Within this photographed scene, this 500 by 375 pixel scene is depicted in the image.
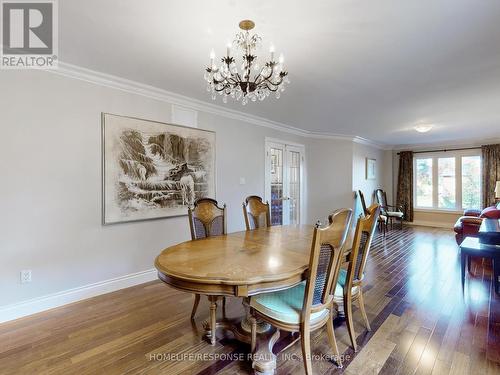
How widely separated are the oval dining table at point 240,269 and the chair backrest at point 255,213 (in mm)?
584

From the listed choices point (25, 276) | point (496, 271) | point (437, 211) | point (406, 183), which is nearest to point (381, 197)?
point (406, 183)

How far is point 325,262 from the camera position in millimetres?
1593

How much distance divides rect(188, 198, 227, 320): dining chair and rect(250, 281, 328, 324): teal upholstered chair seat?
0.92 metres

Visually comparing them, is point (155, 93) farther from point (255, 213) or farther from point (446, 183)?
point (446, 183)

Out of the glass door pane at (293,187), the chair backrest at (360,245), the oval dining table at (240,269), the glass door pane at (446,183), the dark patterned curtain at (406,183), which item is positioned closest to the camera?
the oval dining table at (240,269)

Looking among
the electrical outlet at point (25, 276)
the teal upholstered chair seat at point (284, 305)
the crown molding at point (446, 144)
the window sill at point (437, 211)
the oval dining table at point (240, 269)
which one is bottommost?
the electrical outlet at point (25, 276)

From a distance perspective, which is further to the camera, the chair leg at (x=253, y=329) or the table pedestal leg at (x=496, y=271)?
the table pedestal leg at (x=496, y=271)

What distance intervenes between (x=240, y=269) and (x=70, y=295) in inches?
88.5

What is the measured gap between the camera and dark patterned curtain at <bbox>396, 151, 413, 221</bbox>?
24.7 feet

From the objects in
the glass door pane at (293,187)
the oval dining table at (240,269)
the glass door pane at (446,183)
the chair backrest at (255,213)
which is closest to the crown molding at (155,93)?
the glass door pane at (293,187)

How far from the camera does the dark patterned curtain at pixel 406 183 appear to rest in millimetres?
7527

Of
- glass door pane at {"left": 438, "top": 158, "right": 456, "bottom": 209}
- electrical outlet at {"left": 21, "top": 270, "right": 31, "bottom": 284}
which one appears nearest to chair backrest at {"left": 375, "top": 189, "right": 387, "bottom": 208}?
glass door pane at {"left": 438, "top": 158, "right": 456, "bottom": 209}

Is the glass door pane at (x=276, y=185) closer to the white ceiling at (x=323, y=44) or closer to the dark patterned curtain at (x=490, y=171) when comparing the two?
the white ceiling at (x=323, y=44)

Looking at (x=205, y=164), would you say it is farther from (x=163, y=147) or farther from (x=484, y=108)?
(x=484, y=108)
